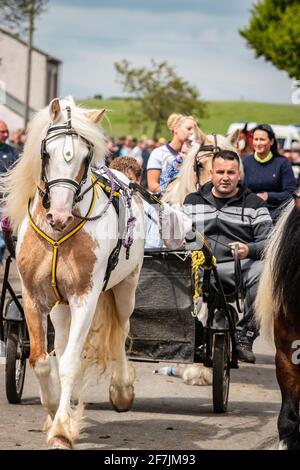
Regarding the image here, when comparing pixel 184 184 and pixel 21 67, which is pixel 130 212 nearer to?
pixel 184 184

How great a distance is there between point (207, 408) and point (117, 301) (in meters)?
1.09

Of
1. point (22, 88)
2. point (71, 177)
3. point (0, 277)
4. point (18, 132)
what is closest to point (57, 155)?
point (71, 177)

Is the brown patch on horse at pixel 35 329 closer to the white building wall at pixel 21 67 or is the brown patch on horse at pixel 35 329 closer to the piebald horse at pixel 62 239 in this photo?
the piebald horse at pixel 62 239

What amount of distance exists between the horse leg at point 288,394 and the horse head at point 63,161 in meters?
1.41

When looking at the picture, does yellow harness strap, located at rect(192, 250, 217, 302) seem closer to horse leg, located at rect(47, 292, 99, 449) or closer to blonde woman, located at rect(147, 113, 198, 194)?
horse leg, located at rect(47, 292, 99, 449)

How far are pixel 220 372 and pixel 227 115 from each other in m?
87.1

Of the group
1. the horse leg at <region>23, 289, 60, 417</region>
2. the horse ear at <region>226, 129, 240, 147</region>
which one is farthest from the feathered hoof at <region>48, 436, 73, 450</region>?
the horse ear at <region>226, 129, 240, 147</region>

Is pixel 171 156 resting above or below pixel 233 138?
below

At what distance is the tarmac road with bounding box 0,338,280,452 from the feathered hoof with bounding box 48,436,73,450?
28cm

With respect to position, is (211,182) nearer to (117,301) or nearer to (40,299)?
(117,301)

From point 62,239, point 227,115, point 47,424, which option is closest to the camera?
point 62,239

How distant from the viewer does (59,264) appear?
21.0 ft

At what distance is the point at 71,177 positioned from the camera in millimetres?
6223

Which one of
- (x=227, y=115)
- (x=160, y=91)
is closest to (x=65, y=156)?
(x=160, y=91)
